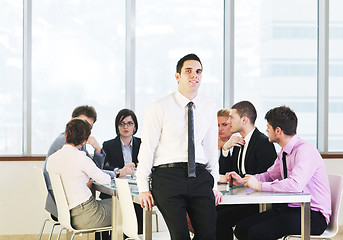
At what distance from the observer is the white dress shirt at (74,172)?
406 cm

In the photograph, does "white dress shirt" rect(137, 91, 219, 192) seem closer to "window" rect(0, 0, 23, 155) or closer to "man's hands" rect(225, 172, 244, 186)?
"man's hands" rect(225, 172, 244, 186)

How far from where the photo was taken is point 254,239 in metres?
3.65

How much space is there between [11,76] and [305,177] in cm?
369

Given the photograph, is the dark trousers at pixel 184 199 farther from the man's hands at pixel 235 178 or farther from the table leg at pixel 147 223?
the man's hands at pixel 235 178

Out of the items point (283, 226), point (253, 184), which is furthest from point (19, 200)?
point (283, 226)

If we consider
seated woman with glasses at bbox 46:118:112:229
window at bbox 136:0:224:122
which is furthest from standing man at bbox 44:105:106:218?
window at bbox 136:0:224:122

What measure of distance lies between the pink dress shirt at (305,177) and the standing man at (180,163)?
2.21 feet

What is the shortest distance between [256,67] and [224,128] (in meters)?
1.74

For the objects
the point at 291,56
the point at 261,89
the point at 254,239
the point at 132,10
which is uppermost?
the point at 132,10

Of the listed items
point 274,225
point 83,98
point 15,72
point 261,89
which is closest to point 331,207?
point 274,225

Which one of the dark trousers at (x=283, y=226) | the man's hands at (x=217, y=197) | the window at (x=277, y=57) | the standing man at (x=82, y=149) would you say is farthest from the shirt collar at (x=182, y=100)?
the window at (x=277, y=57)

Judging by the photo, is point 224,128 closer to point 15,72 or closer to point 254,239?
point 254,239

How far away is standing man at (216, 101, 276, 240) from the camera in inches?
163

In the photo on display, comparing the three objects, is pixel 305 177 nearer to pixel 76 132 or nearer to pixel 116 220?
pixel 116 220
